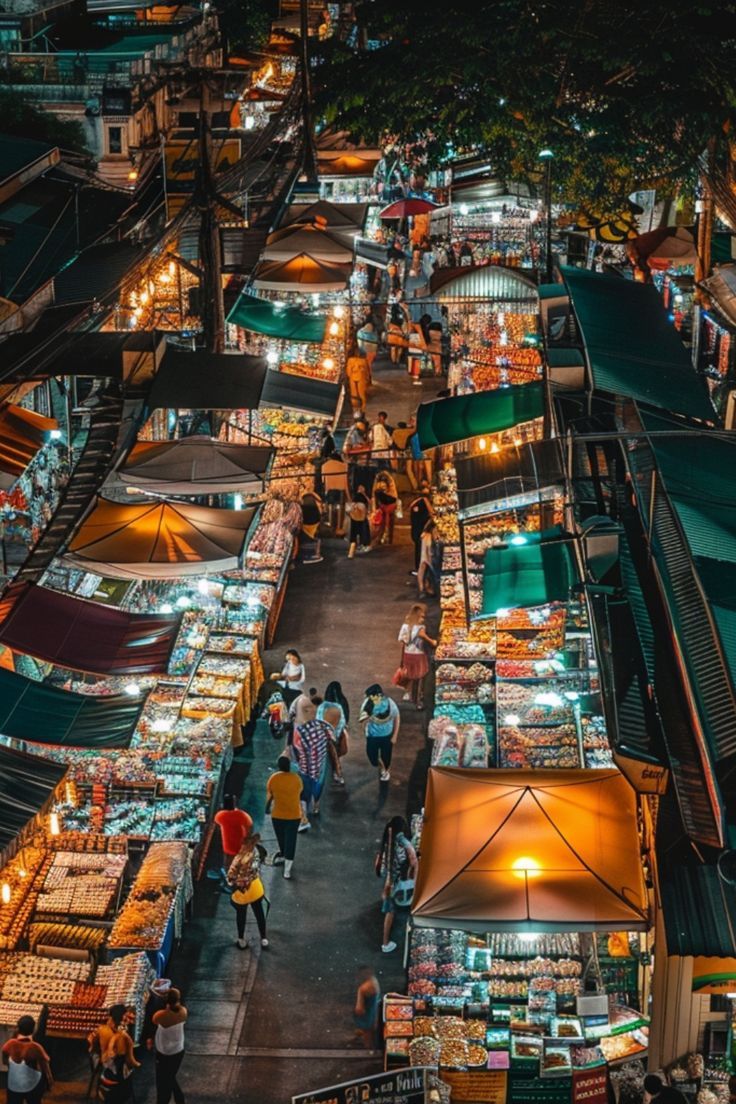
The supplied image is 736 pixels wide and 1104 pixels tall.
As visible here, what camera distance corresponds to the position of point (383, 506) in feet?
66.2

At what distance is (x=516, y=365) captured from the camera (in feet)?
72.0

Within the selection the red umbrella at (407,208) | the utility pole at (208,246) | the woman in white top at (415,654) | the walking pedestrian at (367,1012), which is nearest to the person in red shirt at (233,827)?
the walking pedestrian at (367,1012)

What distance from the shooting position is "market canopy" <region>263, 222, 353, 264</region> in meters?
23.7

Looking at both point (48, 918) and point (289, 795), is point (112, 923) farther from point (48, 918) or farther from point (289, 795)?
point (289, 795)

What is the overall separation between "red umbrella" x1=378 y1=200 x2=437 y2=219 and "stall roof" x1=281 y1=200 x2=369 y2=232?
3.84ft

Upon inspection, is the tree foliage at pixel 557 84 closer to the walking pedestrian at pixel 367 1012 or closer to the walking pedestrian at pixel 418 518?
the walking pedestrian at pixel 418 518

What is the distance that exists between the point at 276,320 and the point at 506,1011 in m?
12.6

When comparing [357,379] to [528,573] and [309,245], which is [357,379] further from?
[528,573]

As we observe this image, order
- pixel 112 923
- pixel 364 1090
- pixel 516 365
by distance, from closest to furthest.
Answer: pixel 364 1090 → pixel 112 923 → pixel 516 365

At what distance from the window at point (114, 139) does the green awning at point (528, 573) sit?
62.6 ft

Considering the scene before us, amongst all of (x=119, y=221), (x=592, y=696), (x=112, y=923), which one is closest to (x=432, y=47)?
(x=119, y=221)

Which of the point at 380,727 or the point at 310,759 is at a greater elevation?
the point at 380,727

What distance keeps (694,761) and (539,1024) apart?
2.08m

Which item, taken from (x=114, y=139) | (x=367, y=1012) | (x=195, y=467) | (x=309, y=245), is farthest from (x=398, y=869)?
(x=114, y=139)
